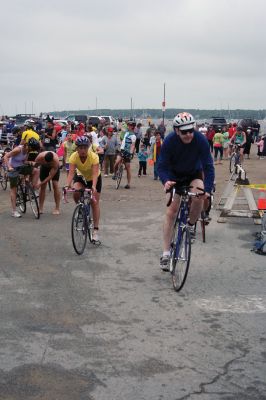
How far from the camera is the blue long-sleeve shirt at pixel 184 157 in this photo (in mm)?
6605

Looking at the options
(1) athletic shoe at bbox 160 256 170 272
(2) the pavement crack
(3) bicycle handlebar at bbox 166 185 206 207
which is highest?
(3) bicycle handlebar at bbox 166 185 206 207

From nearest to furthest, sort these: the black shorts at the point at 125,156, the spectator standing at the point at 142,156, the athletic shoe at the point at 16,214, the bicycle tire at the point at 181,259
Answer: the bicycle tire at the point at 181,259 → the athletic shoe at the point at 16,214 → the black shorts at the point at 125,156 → the spectator standing at the point at 142,156

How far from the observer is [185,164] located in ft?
22.1

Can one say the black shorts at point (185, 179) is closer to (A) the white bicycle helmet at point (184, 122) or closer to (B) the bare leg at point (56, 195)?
(A) the white bicycle helmet at point (184, 122)

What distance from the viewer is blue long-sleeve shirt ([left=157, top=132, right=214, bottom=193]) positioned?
661 centimetres

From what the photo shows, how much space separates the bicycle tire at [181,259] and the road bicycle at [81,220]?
2.07m

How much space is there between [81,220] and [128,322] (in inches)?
130

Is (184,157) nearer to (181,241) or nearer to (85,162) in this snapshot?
(181,241)

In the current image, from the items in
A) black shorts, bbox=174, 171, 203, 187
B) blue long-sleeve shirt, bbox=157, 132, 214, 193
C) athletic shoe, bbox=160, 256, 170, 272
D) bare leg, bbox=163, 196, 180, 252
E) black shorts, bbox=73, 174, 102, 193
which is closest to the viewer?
blue long-sleeve shirt, bbox=157, 132, 214, 193

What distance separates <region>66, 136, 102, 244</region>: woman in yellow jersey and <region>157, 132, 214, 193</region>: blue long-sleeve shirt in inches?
Answer: 81.5

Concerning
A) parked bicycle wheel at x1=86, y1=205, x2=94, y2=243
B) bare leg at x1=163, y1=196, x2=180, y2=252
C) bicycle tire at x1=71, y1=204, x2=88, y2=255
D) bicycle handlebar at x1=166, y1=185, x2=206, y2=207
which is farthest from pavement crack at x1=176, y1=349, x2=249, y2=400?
parked bicycle wheel at x1=86, y1=205, x2=94, y2=243

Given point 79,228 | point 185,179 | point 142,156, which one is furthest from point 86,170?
point 142,156

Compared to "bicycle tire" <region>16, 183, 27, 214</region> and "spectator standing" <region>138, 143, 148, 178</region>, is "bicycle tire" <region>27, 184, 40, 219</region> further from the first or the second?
"spectator standing" <region>138, 143, 148, 178</region>

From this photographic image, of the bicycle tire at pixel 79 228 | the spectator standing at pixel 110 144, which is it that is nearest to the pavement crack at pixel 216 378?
the bicycle tire at pixel 79 228
